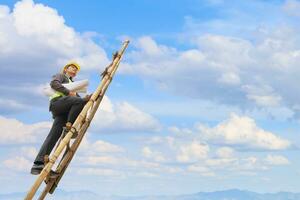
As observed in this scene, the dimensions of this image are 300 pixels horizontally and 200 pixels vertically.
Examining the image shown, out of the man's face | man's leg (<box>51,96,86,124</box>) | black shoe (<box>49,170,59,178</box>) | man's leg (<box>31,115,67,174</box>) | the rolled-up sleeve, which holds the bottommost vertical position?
black shoe (<box>49,170,59,178</box>)

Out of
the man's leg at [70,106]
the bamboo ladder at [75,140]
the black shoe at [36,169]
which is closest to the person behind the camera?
the bamboo ladder at [75,140]

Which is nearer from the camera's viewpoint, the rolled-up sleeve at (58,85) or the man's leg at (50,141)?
the rolled-up sleeve at (58,85)

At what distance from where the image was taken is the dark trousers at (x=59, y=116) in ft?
48.5

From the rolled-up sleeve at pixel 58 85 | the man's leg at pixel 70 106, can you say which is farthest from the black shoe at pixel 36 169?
the rolled-up sleeve at pixel 58 85

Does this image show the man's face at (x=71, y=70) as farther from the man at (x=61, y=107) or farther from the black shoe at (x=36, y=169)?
the black shoe at (x=36, y=169)

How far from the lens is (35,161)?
14.7 meters

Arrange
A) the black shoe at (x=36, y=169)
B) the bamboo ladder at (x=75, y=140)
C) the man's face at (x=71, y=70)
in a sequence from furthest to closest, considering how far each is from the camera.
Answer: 1. the man's face at (x=71, y=70)
2. the black shoe at (x=36, y=169)
3. the bamboo ladder at (x=75, y=140)

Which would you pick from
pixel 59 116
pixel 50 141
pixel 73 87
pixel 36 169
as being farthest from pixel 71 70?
pixel 36 169

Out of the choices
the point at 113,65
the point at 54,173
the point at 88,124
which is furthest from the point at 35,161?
the point at 113,65

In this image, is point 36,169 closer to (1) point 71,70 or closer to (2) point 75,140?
(2) point 75,140

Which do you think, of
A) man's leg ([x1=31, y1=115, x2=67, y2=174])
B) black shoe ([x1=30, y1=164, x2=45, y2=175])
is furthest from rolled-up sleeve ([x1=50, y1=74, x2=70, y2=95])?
black shoe ([x1=30, y1=164, x2=45, y2=175])

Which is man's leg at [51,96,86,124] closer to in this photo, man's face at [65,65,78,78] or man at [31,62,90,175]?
man at [31,62,90,175]

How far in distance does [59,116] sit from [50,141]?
0.71 metres

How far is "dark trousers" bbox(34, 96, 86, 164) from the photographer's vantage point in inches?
582
